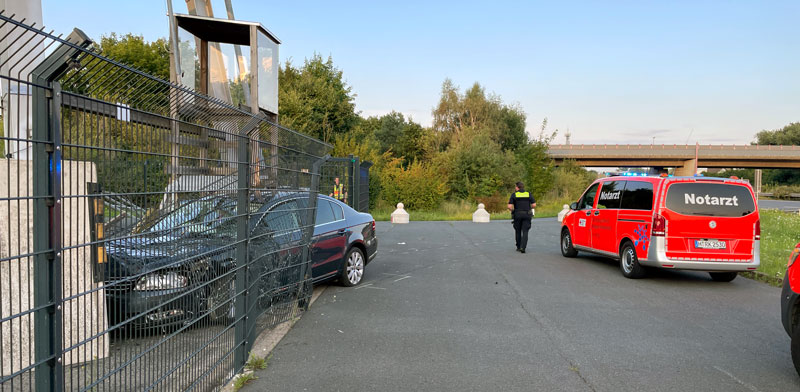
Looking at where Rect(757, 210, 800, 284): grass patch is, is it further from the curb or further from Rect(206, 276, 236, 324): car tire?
Rect(206, 276, 236, 324): car tire

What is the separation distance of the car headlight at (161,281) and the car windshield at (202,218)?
26 cm

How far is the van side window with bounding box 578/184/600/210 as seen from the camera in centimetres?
1251

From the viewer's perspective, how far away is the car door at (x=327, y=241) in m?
8.31

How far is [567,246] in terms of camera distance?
44.5ft

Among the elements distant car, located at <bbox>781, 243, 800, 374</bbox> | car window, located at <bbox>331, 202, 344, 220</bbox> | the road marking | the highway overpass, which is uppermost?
the highway overpass

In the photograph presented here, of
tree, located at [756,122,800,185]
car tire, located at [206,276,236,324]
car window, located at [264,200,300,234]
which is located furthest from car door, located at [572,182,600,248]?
tree, located at [756,122,800,185]

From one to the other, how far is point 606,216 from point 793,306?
6675 mm

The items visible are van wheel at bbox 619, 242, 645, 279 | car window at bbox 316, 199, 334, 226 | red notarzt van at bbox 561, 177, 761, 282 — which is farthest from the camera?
van wheel at bbox 619, 242, 645, 279

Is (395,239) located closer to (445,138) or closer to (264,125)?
(264,125)

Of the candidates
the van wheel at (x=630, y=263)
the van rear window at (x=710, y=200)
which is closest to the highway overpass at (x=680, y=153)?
the van wheel at (x=630, y=263)

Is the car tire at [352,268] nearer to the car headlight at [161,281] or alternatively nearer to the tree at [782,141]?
the car headlight at [161,281]

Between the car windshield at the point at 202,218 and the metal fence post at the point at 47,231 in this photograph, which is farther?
the car windshield at the point at 202,218

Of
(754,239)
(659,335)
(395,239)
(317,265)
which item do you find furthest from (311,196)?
(395,239)

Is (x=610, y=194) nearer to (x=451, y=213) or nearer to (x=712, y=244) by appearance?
(x=712, y=244)
